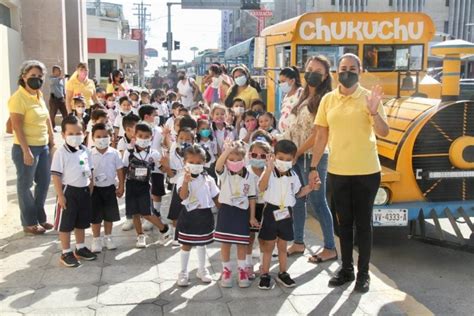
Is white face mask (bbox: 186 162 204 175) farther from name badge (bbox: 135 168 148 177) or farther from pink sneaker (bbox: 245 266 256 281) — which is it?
name badge (bbox: 135 168 148 177)

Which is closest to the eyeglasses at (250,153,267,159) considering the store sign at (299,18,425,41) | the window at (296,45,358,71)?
the window at (296,45,358,71)

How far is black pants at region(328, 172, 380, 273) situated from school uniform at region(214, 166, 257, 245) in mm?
658

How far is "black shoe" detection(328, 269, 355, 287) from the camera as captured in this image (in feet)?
14.0

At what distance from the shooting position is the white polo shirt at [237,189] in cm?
420

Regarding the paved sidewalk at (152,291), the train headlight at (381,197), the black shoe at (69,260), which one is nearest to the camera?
the paved sidewalk at (152,291)

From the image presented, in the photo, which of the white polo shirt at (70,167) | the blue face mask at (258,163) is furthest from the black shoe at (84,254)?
the blue face mask at (258,163)

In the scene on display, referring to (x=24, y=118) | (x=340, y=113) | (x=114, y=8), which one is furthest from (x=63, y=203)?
(x=114, y=8)

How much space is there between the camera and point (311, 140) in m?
4.56

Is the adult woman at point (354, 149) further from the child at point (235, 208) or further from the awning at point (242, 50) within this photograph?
the awning at point (242, 50)

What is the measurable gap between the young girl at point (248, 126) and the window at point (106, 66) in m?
36.8

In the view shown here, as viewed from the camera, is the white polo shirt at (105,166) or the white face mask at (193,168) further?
the white polo shirt at (105,166)

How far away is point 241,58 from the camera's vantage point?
713 inches

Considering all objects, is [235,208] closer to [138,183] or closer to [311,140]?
[311,140]

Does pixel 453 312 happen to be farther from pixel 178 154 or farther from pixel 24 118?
pixel 24 118
